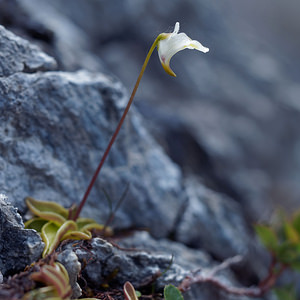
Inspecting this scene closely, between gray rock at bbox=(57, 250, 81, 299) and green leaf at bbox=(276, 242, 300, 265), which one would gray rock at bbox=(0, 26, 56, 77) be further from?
green leaf at bbox=(276, 242, 300, 265)

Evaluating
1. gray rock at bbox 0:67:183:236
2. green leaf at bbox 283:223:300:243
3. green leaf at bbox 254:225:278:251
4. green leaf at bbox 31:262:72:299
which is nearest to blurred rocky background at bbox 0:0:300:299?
gray rock at bbox 0:67:183:236

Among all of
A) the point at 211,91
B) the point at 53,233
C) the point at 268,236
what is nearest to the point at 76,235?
the point at 53,233

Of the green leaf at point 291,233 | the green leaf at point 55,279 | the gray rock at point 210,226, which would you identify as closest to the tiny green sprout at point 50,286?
the green leaf at point 55,279

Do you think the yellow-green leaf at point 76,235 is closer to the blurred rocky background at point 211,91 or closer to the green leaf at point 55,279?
the green leaf at point 55,279

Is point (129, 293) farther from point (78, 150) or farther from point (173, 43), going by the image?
point (173, 43)

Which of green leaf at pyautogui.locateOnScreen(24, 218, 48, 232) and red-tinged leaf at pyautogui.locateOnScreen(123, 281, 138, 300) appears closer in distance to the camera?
Answer: red-tinged leaf at pyautogui.locateOnScreen(123, 281, 138, 300)

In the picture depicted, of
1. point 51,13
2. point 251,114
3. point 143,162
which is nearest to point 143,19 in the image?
point 51,13
